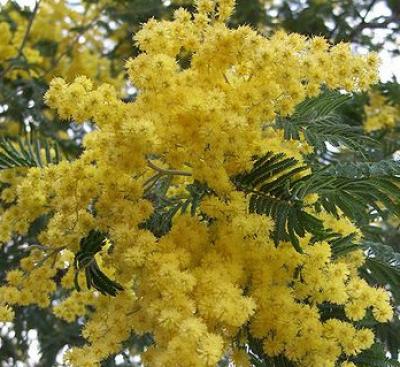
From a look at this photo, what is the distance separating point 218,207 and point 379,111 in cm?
400

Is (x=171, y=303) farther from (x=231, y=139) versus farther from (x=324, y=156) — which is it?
(x=324, y=156)

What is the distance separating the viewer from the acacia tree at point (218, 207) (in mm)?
2568

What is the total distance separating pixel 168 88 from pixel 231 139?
314 mm

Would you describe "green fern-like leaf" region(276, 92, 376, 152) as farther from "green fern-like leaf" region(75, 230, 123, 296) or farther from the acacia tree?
"green fern-like leaf" region(75, 230, 123, 296)

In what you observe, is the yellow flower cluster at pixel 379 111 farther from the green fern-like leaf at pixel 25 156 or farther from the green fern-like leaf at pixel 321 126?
the green fern-like leaf at pixel 25 156

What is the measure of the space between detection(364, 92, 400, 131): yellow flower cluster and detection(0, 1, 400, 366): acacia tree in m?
3.13

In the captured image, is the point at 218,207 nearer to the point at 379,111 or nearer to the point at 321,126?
the point at 321,126

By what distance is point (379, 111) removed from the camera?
20.9 feet

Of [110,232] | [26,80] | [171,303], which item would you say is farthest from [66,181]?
[26,80]

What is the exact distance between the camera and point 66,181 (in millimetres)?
2859

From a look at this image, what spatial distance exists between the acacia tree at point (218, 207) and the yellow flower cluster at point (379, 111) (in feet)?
10.3

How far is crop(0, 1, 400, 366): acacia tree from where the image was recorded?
2.57 meters

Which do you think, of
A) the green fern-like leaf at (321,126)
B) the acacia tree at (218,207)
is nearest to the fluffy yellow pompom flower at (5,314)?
the acacia tree at (218,207)

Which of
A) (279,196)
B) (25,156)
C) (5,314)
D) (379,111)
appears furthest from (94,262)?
(379,111)
